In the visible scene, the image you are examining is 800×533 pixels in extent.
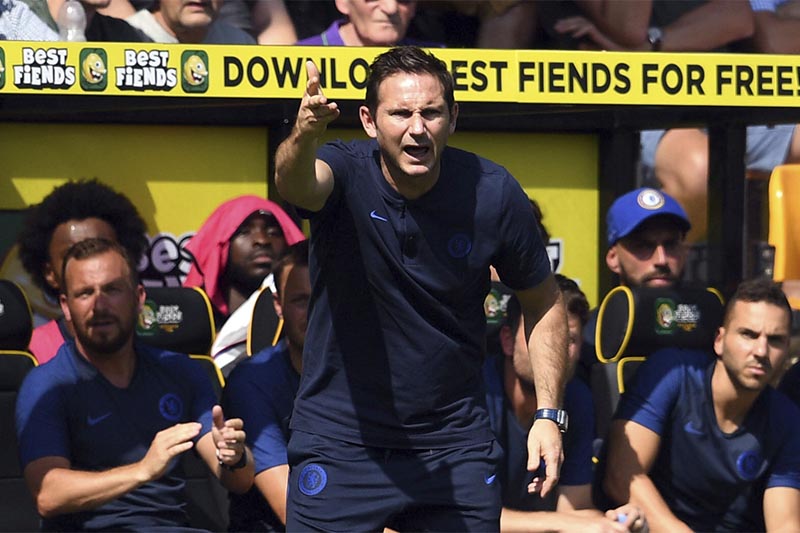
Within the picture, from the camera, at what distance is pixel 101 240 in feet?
17.1

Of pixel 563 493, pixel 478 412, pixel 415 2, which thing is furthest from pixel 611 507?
pixel 415 2

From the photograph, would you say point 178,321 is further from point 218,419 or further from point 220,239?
point 218,419

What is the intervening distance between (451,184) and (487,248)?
191 mm

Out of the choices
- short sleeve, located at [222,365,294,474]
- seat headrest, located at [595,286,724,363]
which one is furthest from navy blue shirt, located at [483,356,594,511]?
short sleeve, located at [222,365,294,474]

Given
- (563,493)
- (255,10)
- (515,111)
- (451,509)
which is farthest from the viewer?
(515,111)

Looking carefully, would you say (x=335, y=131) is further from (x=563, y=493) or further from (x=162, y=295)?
(x=563, y=493)

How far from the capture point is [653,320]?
6.16 meters

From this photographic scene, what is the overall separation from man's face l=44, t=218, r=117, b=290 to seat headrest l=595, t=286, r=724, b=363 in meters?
2.04

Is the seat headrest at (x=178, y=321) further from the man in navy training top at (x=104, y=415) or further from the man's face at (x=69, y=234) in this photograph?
the man in navy training top at (x=104, y=415)

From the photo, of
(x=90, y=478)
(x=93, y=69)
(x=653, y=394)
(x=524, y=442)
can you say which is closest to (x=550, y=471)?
(x=90, y=478)

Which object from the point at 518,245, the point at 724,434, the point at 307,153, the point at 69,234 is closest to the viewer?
the point at 307,153

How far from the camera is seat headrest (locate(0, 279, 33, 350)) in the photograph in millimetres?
5555

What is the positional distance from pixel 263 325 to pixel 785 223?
2551 mm

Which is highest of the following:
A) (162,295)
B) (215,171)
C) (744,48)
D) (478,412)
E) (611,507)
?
(744,48)
